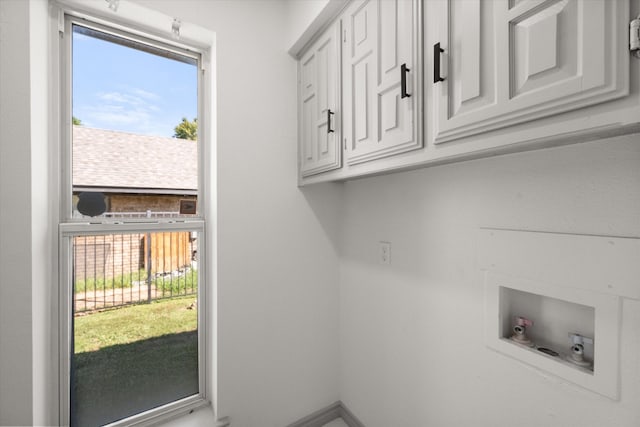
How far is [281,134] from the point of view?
1538 mm

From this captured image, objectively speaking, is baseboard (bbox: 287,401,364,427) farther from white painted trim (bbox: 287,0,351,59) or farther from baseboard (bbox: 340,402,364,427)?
white painted trim (bbox: 287,0,351,59)

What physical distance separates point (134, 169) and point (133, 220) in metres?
0.26

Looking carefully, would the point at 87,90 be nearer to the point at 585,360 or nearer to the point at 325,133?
the point at 325,133

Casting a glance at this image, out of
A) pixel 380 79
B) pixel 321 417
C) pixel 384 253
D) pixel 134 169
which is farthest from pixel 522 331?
pixel 134 169

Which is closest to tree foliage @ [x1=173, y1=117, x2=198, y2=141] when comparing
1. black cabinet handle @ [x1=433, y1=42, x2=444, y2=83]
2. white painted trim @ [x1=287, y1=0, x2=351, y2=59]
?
white painted trim @ [x1=287, y1=0, x2=351, y2=59]

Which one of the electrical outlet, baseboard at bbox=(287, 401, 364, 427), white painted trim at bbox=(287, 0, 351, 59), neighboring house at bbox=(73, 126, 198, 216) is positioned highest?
white painted trim at bbox=(287, 0, 351, 59)

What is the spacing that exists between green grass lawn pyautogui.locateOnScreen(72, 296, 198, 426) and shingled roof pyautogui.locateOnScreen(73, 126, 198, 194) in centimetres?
62

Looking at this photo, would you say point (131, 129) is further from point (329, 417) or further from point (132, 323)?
point (329, 417)

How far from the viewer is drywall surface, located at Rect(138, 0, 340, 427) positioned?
138cm

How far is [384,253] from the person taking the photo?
142 centimetres

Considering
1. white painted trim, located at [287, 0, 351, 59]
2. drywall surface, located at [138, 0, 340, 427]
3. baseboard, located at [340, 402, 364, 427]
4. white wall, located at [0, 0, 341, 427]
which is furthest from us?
baseboard, located at [340, 402, 364, 427]

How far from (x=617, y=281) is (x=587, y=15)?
64 centimetres

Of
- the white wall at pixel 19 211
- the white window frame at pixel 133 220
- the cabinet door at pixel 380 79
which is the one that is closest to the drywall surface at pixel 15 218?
the white wall at pixel 19 211

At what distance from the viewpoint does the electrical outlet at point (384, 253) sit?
1400mm
